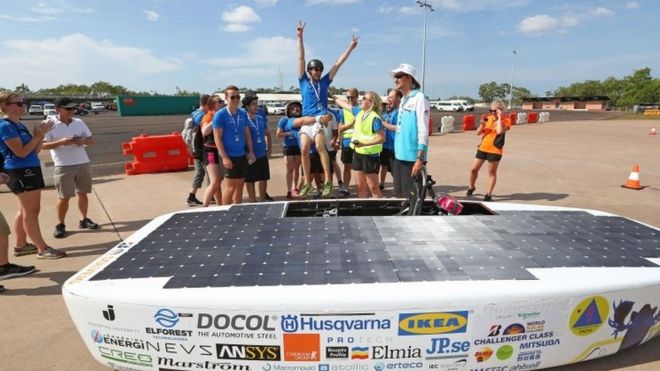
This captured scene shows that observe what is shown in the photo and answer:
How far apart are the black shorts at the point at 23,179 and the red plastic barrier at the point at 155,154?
5362 millimetres

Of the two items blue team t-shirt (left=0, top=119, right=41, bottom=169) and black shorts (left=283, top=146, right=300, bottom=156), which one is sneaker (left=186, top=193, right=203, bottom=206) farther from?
blue team t-shirt (left=0, top=119, right=41, bottom=169)

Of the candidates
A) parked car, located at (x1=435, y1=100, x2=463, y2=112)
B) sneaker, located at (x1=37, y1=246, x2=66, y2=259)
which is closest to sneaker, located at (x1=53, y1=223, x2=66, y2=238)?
sneaker, located at (x1=37, y1=246, x2=66, y2=259)

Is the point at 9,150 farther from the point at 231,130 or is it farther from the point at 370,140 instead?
the point at 370,140

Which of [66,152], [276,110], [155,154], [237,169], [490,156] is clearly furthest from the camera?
[276,110]

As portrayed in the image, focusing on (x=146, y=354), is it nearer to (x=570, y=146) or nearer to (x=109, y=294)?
(x=109, y=294)

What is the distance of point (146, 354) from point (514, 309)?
205 centimetres

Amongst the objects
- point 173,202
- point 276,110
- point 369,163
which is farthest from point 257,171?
point 276,110

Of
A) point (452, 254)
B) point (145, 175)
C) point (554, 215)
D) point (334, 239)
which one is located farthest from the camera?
point (145, 175)

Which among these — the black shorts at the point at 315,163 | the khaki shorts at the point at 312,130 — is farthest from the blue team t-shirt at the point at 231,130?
the black shorts at the point at 315,163

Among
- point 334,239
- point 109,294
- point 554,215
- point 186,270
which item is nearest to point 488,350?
point 334,239

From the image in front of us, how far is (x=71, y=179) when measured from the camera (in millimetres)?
4574

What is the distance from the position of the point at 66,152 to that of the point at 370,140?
394 cm

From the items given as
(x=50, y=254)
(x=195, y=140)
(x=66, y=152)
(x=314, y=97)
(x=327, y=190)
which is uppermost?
(x=314, y=97)

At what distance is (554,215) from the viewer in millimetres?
3049
